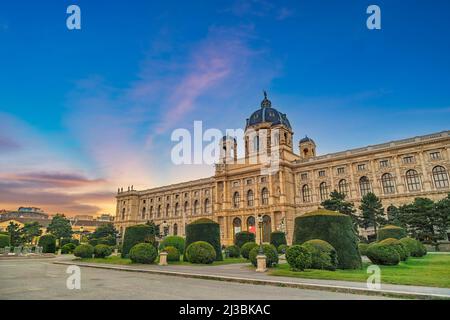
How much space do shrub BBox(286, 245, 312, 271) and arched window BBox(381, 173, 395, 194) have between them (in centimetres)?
3705

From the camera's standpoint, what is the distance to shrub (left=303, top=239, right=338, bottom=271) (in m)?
15.3

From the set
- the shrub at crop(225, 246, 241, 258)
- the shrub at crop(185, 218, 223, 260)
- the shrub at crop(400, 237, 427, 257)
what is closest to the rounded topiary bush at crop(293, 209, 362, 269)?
the shrub at crop(185, 218, 223, 260)

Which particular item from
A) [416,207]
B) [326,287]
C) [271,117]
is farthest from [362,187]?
[326,287]

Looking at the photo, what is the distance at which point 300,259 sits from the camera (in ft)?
48.0

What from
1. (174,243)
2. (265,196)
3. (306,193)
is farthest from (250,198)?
(174,243)

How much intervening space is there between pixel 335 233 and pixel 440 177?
3431 cm

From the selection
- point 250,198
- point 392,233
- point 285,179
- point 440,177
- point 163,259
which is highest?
point 285,179

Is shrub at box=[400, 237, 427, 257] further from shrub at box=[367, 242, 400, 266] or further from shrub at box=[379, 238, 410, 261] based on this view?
shrub at box=[367, 242, 400, 266]

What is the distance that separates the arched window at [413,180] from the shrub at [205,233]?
3390 cm

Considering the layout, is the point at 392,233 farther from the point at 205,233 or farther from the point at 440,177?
the point at 440,177

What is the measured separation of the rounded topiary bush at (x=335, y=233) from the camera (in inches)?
650

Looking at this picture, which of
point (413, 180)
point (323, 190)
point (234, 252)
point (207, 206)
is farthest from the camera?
point (207, 206)

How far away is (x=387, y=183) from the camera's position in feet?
149
